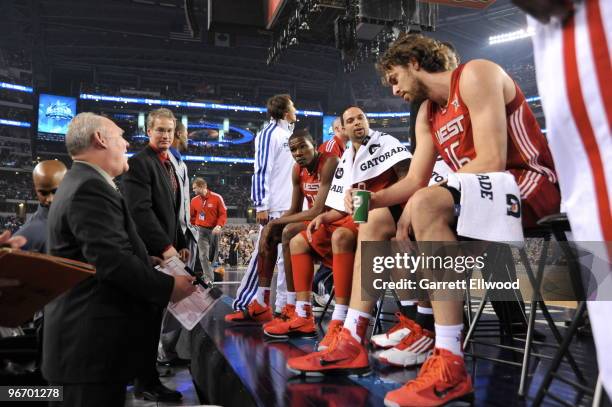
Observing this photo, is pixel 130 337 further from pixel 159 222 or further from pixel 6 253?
pixel 159 222

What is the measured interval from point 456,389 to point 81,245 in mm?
1336

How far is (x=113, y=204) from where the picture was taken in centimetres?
169

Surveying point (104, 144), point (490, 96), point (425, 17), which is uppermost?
point (425, 17)

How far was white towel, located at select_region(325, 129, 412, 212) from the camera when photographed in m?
2.59

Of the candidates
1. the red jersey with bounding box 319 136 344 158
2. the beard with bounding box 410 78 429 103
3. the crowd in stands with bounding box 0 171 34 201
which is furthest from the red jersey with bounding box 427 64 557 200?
the crowd in stands with bounding box 0 171 34 201

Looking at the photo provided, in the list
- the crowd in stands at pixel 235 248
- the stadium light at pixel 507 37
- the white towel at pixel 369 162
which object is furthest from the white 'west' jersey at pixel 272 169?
the stadium light at pixel 507 37

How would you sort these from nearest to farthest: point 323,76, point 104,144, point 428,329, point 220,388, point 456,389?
point 456,389
point 104,144
point 428,329
point 220,388
point 323,76

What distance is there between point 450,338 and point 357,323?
523 mm

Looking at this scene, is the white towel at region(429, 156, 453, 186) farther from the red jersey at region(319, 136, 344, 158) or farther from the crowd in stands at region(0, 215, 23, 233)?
the crowd in stands at region(0, 215, 23, 233)

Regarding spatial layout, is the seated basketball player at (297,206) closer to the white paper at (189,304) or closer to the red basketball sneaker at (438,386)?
the white paper at (189,304)

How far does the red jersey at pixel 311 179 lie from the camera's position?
333 centimetres

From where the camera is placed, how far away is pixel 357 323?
195 centimetres

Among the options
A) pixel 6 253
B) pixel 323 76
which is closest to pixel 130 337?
pixel 6 253

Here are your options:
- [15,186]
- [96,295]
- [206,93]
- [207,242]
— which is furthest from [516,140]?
[206,93]
